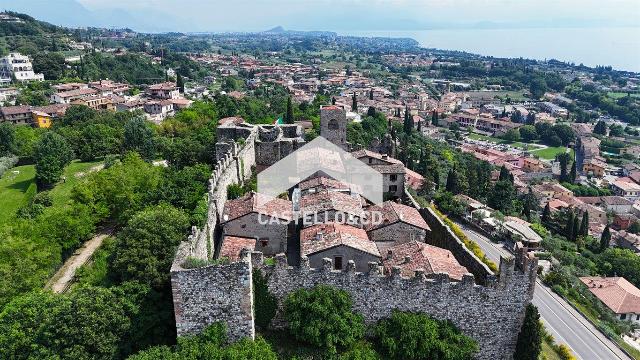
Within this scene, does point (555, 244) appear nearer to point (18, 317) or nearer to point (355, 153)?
point (355, 153)

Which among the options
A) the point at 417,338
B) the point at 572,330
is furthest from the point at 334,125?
the point at 417,338

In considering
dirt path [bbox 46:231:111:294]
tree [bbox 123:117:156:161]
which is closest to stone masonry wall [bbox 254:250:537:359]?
dirt path [bbox 46:231:111:294]

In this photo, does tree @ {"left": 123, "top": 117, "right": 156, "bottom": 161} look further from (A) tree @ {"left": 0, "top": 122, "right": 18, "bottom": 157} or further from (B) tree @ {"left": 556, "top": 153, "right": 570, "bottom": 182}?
(B) tree @ {"left": 556, "top": 153, "right": 570, "bottom": 182}

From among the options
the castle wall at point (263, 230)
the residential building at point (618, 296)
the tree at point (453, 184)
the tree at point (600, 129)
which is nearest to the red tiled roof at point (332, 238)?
the castle wall at point (263, 230)

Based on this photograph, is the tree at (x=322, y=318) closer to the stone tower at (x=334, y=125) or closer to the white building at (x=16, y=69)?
the stone tower at (x=334, y=125)

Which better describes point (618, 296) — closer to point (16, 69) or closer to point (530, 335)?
point (530, 335)

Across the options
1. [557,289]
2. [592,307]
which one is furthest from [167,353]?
[592,307]
